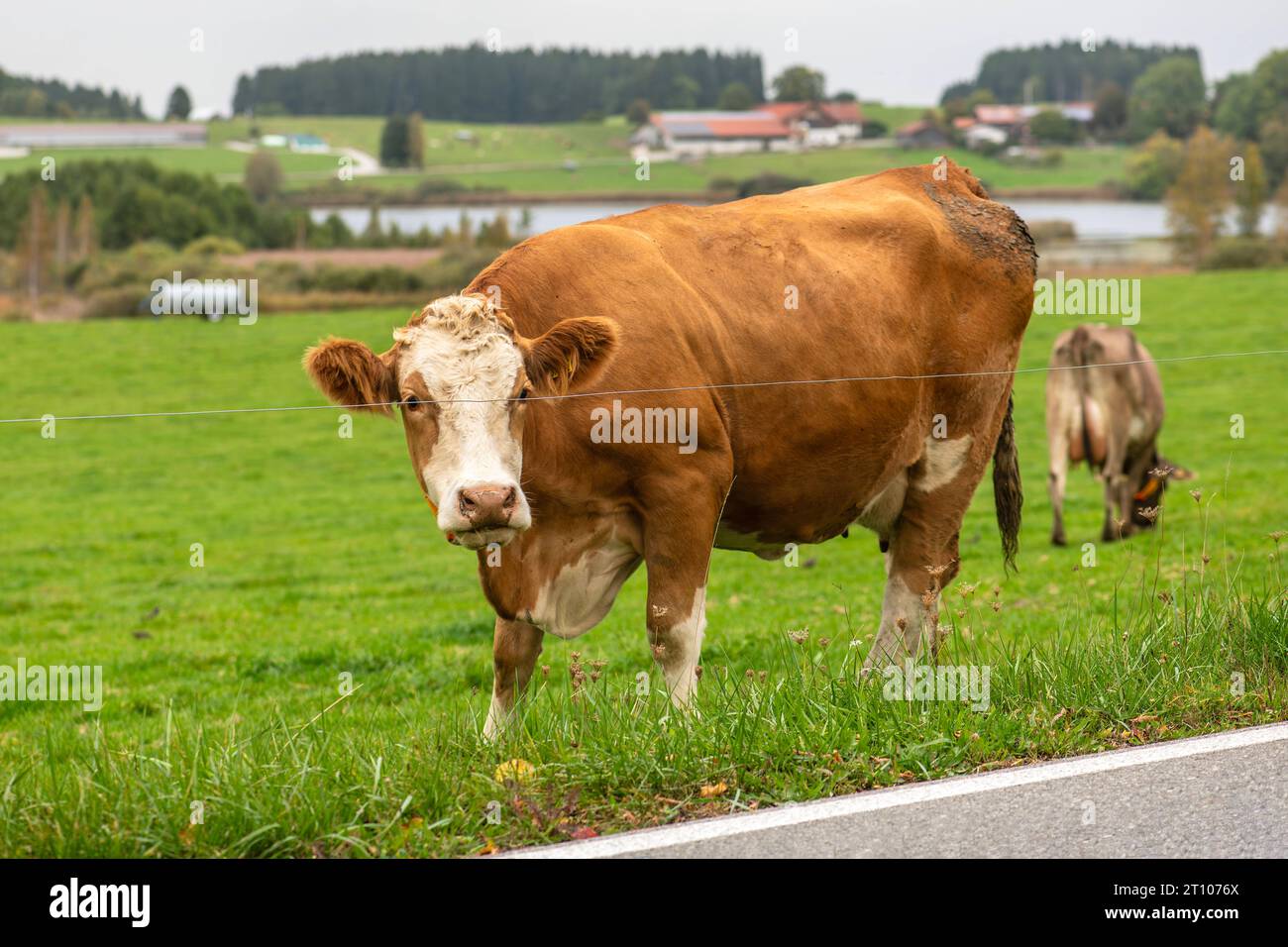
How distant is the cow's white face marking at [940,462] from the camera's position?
752 cm

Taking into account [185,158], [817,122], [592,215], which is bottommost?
[592,215]

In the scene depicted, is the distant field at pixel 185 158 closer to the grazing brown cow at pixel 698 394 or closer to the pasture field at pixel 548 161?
the pasture field at pixel 548 161

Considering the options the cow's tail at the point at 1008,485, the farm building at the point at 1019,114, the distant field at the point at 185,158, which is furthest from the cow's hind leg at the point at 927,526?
the farm building at the point at 1019,114

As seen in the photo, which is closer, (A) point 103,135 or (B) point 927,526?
(B) point 927,526

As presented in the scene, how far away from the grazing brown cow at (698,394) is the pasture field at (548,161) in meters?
64.0

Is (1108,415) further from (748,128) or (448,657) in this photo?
(748,128)

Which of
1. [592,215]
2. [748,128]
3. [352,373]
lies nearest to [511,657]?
[352,373]

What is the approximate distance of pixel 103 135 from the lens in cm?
10050

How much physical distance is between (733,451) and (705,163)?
2933 inches

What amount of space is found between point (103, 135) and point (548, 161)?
104 ft

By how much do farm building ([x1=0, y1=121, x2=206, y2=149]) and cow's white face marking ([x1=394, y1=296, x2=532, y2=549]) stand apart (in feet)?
324

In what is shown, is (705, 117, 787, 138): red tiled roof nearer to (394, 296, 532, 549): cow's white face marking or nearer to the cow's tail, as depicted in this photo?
the cow's tail

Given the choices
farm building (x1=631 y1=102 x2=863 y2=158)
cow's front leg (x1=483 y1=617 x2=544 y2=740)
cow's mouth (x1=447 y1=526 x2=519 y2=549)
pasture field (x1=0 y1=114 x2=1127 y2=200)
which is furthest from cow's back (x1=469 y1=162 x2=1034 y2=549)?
farm building (x1=631 y1=102 x2=863 y2=158)
